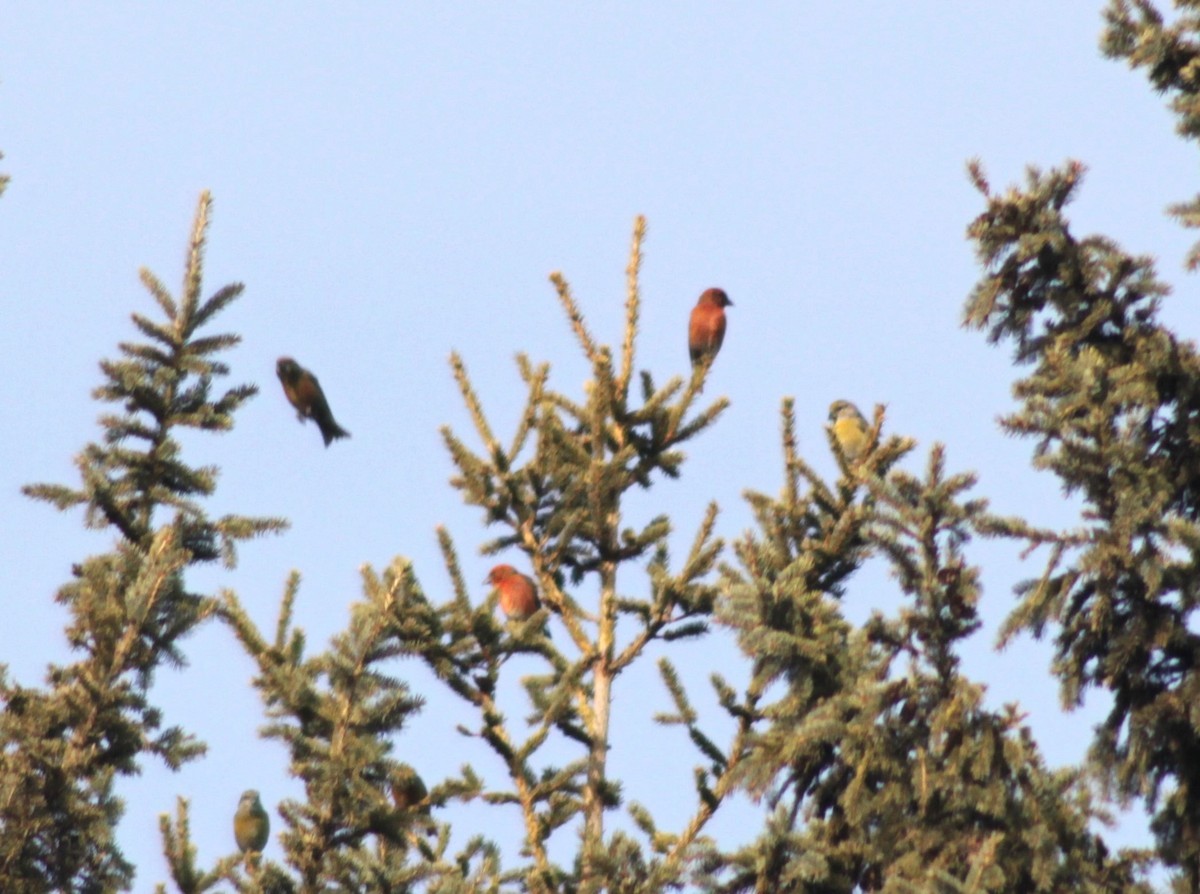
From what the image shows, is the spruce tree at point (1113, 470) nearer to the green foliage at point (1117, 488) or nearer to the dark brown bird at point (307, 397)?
the green foliage at point (1117, 488)

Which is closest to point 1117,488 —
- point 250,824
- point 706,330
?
point 706,330

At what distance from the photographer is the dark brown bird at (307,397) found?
12.4 meters

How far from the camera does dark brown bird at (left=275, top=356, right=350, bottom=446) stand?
1245 cm

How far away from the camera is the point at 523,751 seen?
7.00 metres

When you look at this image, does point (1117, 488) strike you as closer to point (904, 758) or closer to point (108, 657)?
point (904, 758)

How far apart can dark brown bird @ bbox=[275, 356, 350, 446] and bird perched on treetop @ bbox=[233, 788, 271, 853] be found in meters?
2.79

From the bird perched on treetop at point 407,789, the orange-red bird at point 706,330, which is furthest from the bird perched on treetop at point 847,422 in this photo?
the bird perched on treetop at point 407,789

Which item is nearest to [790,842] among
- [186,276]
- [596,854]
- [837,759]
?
[837,759]

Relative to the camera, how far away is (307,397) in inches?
490

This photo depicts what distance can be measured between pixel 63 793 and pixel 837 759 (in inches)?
111

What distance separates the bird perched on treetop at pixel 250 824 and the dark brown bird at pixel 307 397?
9.16ft

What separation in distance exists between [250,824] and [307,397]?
3166mm

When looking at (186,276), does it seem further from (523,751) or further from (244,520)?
(523,751)

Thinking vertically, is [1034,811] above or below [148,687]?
below
